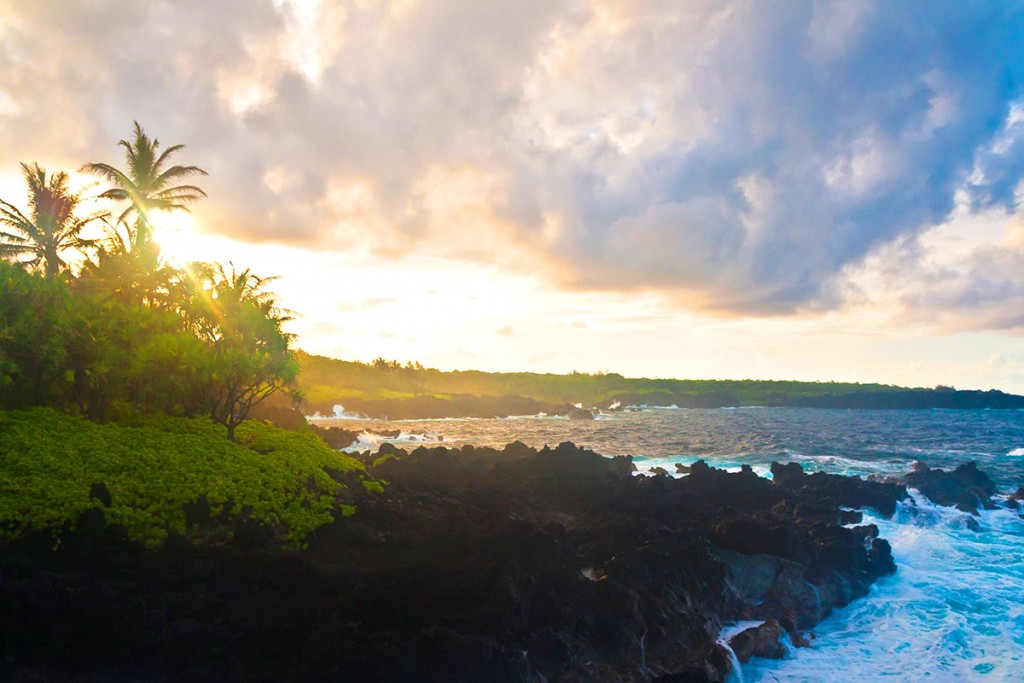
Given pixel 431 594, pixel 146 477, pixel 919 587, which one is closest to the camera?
pixel 431 594

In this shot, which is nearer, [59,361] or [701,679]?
[701,679]

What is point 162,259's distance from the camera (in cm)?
3325

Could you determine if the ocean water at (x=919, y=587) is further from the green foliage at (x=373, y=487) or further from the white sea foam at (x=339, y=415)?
the white sea foam at (x=339, y=415)

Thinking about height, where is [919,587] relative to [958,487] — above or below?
below

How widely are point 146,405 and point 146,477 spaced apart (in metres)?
8.78

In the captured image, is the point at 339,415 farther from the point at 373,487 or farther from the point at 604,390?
the point at 604,390

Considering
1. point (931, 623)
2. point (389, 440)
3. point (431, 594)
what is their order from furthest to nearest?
point (389, 440), point (931, 623), point (431, 594)

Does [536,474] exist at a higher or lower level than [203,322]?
lower

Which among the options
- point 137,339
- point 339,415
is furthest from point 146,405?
point 339,415

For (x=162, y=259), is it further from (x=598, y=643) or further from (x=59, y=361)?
(x=598, y=643)

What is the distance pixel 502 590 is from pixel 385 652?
10.7ft

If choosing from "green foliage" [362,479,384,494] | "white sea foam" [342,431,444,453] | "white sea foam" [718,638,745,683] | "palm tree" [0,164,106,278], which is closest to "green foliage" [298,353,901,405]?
"white sea foam" [342,431,444,453]

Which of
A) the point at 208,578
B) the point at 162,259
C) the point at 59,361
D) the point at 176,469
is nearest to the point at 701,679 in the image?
the point at 208,578

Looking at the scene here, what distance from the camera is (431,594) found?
1502 centimetres
